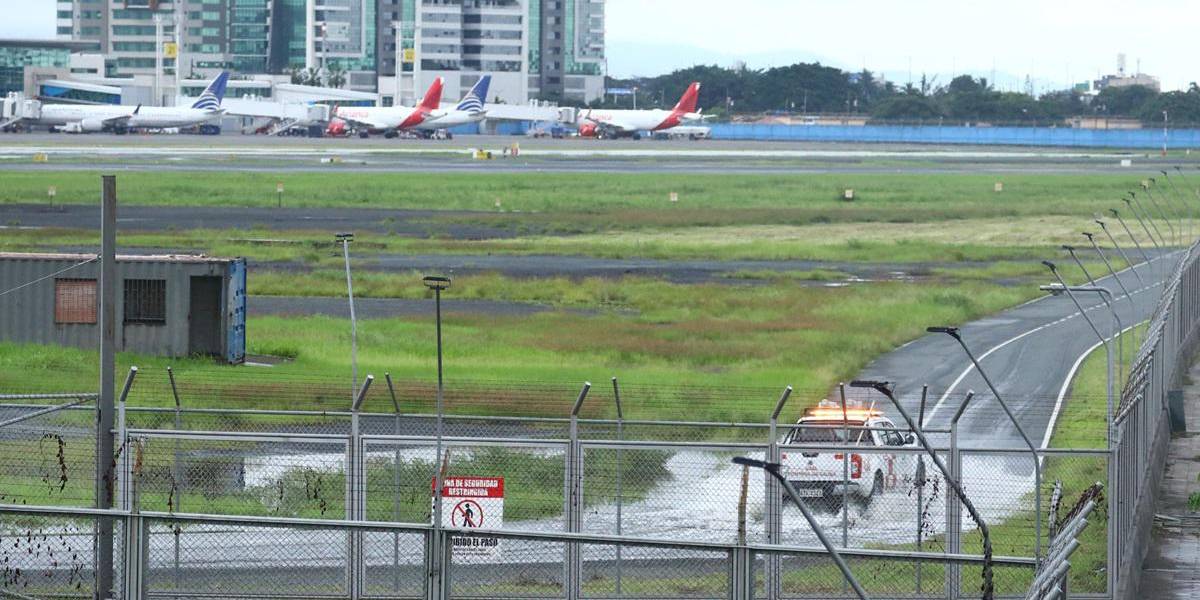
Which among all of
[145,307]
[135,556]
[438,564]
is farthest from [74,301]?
[438,564]

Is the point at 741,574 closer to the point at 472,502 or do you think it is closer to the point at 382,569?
the point at 472,502

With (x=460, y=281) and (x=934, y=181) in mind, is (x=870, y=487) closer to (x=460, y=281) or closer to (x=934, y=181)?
(x=460, y=281)

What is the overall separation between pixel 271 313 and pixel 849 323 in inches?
747

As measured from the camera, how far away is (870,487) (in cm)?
2419

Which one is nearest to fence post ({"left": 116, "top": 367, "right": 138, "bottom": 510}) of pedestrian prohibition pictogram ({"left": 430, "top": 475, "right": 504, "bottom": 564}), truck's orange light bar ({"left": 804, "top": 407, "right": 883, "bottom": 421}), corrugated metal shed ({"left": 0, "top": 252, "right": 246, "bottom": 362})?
pedestrian prohibition pictogram ({"left": 430, "top": 475, "right": 504, "bottom": 564})

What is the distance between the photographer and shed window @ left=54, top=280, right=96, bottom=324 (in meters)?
44.0

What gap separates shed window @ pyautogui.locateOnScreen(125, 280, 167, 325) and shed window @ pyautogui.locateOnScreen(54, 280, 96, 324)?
4.02 ft

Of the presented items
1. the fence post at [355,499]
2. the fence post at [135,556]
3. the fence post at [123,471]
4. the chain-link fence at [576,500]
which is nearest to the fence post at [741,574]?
the chain-link fence at [576,500]

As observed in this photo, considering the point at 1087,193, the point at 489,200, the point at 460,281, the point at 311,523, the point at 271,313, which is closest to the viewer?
the point at 311,523

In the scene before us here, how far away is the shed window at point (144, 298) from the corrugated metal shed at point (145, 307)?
1cm

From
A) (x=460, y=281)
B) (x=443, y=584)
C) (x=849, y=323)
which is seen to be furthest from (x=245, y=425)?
(x=460, y=281)

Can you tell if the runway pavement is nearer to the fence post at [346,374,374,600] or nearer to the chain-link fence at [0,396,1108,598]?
the chain-link fence at [0,396,1108,598]

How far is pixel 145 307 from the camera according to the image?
43969 mm

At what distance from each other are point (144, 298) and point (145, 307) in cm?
26
